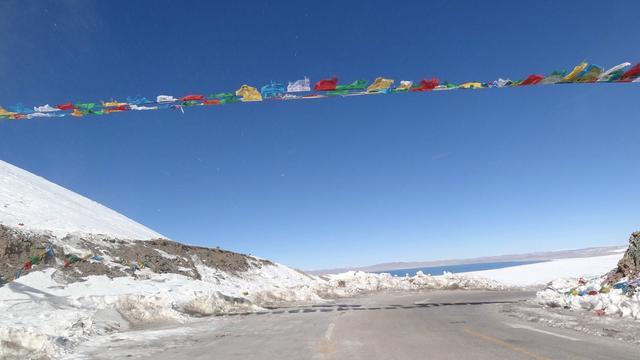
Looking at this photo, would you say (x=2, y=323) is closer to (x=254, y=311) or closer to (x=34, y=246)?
(x=34, y=246)

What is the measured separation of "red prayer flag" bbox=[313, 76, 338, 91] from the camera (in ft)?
37.3

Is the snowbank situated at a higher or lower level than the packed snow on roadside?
lower

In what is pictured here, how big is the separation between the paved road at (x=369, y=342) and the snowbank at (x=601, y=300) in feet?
8.57

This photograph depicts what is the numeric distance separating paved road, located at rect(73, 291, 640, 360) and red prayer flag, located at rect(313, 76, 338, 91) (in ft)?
20.5

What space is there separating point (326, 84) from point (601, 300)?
1118cm

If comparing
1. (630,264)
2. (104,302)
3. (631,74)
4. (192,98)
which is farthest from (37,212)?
(630,264)

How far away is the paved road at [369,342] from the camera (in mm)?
8375

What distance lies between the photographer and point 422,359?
25.7ft

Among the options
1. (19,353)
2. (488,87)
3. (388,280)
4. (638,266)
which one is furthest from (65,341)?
(388,280)

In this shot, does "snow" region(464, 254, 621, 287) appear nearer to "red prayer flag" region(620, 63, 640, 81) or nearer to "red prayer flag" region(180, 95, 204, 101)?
"red prayer flag" region(620, 63, 640, 81)

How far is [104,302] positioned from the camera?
15781 millimetres

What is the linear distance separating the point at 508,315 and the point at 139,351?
12232mm

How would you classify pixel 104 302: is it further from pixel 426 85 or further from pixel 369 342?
pixel 426 85

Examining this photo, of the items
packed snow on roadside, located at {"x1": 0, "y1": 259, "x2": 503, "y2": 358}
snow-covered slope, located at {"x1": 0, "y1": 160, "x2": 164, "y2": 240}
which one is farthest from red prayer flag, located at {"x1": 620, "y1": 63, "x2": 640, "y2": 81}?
snow-covered slope, located at {"x1": 0, "y1": 160, "x2": 164, "y2": 240}
